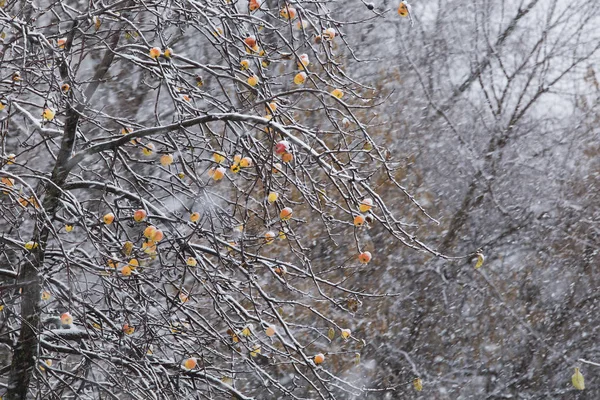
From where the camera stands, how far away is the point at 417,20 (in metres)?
8.80

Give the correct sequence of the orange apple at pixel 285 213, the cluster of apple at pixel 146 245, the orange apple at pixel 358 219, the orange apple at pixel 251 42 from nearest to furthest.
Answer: the orange apple at pixel 358 219 < the orange apple at pixel 285 213 < the cluster of apple at pixel 146 245 < the orange apple at pixel 251 42

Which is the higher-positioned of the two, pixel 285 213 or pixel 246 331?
pixel 285 213

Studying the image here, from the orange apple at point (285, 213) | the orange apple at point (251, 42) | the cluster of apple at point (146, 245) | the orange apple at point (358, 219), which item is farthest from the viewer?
the orange apple at point (251, 42)

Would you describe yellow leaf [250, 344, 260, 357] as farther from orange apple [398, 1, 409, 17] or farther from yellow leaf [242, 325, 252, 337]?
orange apple [398, 1, 409, 17]

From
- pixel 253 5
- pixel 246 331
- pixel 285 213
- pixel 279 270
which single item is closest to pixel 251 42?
pixel 253 5

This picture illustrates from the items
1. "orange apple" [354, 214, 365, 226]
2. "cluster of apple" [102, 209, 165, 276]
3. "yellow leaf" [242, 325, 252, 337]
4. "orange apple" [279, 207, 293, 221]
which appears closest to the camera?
"orange apple" [354, 214, 365, 226]

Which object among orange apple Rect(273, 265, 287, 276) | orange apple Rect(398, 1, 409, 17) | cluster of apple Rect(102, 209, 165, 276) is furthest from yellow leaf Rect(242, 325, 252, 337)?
orange apple Rect(398, 1, 409, 17)

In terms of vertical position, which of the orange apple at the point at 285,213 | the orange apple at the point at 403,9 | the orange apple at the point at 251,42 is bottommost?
the orange apple at the point at 285,213

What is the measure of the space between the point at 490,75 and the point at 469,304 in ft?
9.39

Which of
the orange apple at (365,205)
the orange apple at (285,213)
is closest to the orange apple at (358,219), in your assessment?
the orange apple at (365,205)

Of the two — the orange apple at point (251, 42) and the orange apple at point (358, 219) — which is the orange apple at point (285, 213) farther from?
the orange apple at point (251, 42)

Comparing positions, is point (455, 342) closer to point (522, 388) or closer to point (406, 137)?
point (522, 388)

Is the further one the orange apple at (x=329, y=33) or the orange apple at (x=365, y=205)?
the orange apple at (x=329, y=33)

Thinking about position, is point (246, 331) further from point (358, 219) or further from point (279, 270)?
point (358, 219)
